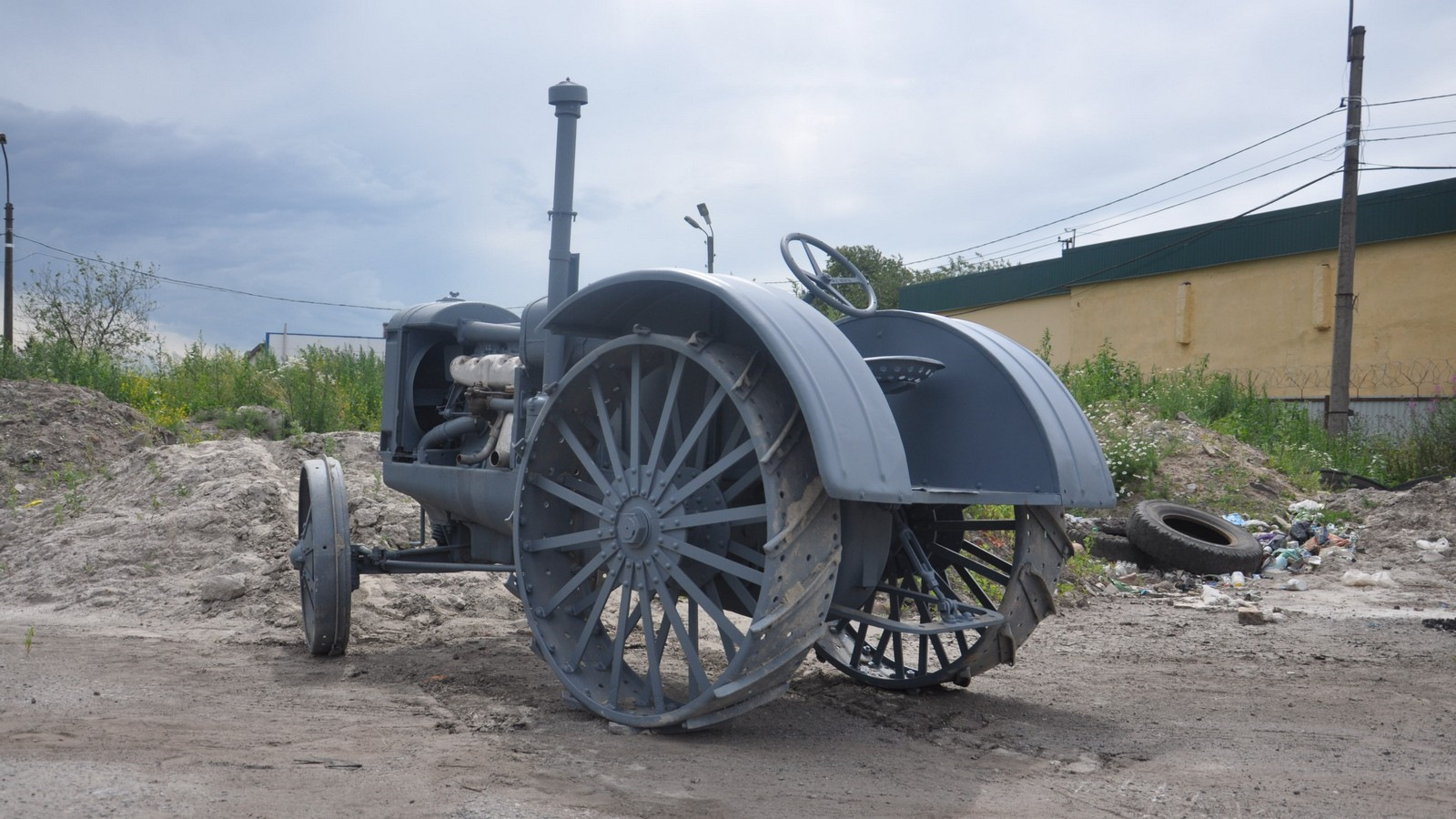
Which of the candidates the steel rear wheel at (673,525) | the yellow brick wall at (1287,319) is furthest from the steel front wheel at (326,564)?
the yellow brick wall at (1287,319)

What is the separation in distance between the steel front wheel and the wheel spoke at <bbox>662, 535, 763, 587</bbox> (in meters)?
2.62

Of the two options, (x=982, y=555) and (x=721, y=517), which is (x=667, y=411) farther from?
(x=982, y=555)

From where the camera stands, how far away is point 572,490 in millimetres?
4965

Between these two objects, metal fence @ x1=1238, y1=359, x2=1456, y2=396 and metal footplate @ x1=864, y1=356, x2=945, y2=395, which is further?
metal fence @ x1=1238, y1=359, x2=1456, y2=396

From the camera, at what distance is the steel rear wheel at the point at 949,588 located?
4.65 m

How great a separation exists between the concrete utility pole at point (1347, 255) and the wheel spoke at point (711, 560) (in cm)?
1562

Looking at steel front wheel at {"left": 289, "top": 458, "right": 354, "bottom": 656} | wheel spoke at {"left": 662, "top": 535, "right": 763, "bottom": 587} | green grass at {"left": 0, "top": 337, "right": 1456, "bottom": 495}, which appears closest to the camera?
wheel spoke at {"left": 662, "top": 535, "right": 763, "bottom": 587}

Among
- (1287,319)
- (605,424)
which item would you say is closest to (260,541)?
(605,424)

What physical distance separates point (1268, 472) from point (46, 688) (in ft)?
42.9

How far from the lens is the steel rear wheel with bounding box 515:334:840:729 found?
389 centimetres

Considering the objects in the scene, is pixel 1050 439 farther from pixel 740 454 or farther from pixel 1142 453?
pixel 1142 453

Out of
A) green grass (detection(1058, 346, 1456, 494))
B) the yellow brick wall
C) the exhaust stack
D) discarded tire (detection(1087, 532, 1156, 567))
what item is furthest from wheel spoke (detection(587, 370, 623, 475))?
the yellow brick wall

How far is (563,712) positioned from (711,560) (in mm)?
1205

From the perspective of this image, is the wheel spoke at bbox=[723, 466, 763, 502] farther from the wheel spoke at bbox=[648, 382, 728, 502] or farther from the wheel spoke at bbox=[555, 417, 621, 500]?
the wheel spoke at bbox=[555, 417, 621, 500]
